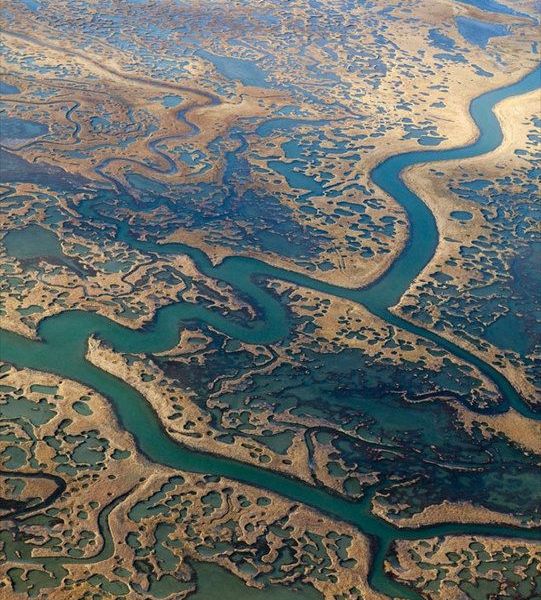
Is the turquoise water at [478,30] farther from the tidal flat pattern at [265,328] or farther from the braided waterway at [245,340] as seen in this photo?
the braided waterway at [245,340]

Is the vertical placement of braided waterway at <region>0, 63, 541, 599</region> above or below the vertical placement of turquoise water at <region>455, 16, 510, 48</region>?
below

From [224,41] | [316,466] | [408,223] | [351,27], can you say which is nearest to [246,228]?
[408,223]

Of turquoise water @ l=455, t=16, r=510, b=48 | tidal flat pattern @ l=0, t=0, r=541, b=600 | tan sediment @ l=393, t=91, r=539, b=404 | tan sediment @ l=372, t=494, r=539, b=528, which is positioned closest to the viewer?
tidal flat pattern @ l=0, t=0, r=541, b=600

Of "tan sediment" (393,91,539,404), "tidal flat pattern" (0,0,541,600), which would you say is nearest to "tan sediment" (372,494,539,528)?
"tidal flat pattern" (0,0,541,600)

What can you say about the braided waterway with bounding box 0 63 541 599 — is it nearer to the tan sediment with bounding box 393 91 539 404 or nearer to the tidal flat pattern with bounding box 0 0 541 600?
the tidal flat pattern with bounding box 0 0 541 600

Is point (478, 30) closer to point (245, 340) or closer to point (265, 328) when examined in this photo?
point (265, 328)

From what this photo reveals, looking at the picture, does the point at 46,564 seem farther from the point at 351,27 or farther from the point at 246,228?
the point at 351,27

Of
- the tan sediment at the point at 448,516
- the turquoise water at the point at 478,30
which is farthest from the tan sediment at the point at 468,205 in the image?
the turquoise water at the point at 478,30
